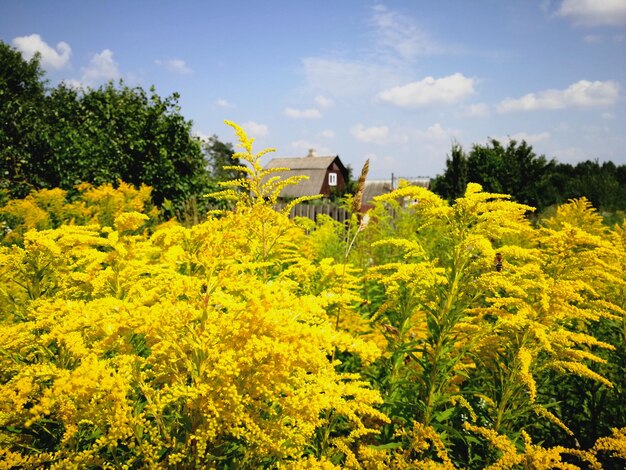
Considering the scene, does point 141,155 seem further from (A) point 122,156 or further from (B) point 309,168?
(B) point 309,168

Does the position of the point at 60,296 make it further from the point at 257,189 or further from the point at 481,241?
the point at 481,241

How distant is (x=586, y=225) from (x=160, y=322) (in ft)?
20.2

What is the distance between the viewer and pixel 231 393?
159cm

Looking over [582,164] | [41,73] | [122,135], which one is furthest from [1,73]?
[582,164]

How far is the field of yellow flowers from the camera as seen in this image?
170cm

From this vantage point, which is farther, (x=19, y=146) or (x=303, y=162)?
(x=303, y=162)

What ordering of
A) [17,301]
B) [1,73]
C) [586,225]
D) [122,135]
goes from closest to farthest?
[17,301] < [586,225] < [122,135] < [1,73]

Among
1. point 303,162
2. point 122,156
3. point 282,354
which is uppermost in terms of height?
point 303,162

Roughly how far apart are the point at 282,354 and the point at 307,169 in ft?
149

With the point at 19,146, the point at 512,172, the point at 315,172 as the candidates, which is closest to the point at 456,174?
the point at 512,172

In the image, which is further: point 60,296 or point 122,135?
point 122,135

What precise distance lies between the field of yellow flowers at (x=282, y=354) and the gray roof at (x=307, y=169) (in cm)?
3926

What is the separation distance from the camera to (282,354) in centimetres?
170

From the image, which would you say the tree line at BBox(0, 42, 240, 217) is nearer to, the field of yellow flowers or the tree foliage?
the tree foliage
